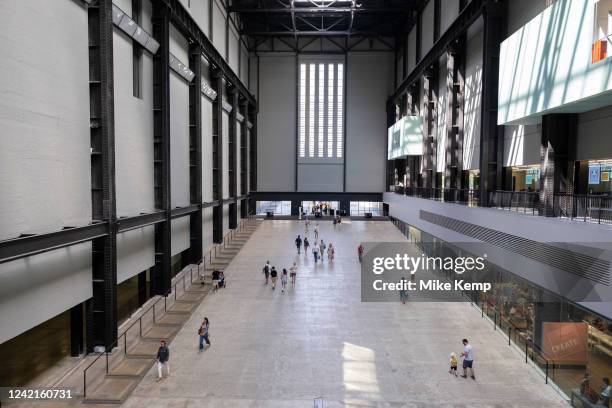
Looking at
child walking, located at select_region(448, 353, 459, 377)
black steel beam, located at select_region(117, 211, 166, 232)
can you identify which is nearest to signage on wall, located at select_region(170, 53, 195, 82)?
black steel beam, located at select_region(117, 211, 166, 232)

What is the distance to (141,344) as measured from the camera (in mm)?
14820

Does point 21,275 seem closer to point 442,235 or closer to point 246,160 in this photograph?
point 442,235

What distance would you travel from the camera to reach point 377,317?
709 inches

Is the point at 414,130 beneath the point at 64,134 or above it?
above

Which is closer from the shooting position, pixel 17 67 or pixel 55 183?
pixel 17 67

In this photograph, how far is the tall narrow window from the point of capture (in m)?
18.2

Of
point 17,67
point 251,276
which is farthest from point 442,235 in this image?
point 17,67

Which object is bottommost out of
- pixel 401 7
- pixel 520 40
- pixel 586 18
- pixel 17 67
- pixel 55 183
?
pixel 55 183

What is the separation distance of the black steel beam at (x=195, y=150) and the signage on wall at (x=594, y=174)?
68.7ft

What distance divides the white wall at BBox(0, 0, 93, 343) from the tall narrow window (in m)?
4.50

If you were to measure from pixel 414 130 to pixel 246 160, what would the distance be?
20007 mm

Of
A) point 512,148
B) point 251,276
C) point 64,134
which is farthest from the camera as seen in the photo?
point 251,276

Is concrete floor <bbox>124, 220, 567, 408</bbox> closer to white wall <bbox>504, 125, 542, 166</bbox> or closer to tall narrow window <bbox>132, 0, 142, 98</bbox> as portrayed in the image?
white wall <bbox>504, 125, 542, 166</bbox>

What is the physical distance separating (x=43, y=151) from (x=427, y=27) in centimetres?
3374
